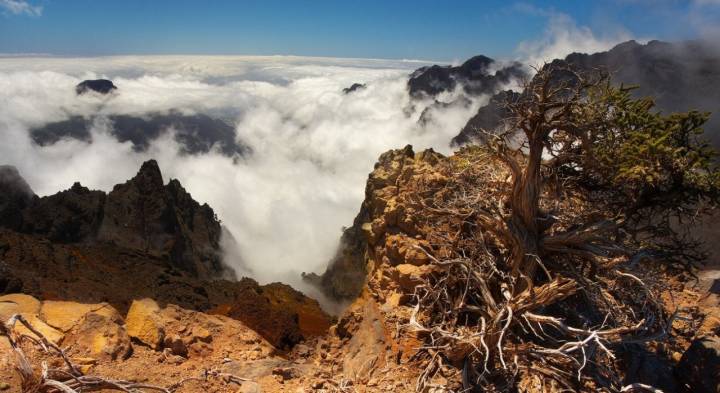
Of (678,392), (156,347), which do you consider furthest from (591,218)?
(156,347)

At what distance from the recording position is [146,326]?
9.00 m

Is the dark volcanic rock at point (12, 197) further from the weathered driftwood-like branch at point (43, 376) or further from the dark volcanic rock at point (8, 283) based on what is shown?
the weathered driftwood-like branch at point (43, 376)

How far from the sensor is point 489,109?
379 feet

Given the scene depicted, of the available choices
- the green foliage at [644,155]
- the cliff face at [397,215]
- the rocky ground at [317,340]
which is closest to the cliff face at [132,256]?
the rocky ground at [317,340]

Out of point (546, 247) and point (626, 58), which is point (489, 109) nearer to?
point (626, 58)

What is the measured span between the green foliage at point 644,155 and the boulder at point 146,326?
8.61 m

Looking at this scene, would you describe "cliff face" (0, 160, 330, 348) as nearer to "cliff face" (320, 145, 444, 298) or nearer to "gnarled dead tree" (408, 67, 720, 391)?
"cliff face" (320, 145, 444, 298)

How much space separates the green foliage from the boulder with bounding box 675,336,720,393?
287 centimetres

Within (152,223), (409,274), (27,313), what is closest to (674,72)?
(152,223)

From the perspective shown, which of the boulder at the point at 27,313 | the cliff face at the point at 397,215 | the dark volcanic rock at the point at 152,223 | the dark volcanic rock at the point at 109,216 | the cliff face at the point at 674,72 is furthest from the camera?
the cliff face at the point at 674,72

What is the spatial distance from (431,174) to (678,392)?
7.35 metres

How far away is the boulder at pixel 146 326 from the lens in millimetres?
8812

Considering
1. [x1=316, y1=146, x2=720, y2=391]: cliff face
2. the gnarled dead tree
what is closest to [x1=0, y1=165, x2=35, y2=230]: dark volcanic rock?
[x1=316, y1=146, x2=720, y2=391]: cliff face

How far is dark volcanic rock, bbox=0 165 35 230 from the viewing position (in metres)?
48.1
